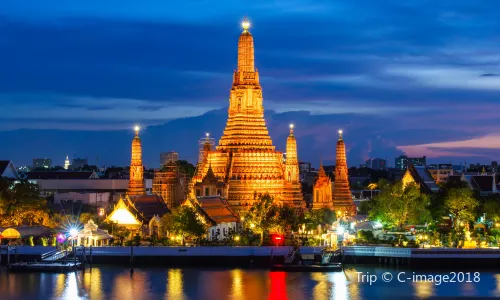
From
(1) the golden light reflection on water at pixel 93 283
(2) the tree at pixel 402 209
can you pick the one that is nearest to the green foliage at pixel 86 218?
(1) the golden light reflection on water at pixel 93 283

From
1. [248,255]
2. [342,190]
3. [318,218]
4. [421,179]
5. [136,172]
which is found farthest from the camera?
[421,179]

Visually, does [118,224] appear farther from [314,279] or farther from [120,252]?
[314,279]

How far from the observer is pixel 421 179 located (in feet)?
359

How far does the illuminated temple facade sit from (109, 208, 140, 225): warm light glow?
28.1 feet

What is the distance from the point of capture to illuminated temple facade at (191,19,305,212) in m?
94.6

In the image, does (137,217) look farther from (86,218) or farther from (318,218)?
(318,218)

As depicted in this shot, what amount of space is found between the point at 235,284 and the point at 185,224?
1358 centimetres

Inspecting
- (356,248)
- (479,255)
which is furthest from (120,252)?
(479,255)

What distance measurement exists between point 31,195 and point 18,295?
23548mm

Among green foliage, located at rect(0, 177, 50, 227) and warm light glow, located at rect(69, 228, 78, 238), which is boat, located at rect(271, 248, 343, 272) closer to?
warm light glow, located at rect(69, 228, 78, 238)

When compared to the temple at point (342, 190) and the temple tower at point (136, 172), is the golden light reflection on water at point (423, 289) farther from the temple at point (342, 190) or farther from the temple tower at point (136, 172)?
the temple tower at point (136, 172)

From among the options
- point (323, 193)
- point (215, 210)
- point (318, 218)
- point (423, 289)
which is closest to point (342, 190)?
point (323, 193)

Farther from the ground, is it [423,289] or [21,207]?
[21,207]

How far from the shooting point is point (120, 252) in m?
77.4
